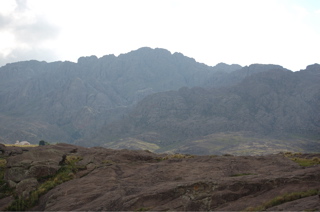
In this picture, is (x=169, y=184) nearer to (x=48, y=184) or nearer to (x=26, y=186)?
(x=48, y=184)

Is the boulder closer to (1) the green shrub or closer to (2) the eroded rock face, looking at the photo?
(2) the eroded rock face

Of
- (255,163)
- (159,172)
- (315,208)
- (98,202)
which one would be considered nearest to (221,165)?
(255,163)

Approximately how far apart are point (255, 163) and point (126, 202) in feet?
53.7

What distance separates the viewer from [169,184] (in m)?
22.6

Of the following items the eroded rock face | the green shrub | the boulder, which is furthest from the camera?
the boulder

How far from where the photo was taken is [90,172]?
3212cm

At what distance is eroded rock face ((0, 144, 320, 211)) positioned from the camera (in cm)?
1852

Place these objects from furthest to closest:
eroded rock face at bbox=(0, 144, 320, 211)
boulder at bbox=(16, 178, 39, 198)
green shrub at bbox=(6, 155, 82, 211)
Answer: boulder at bbox=(16, 178, 39, 198)
green shrub at bbox=(6, 155, 82, 211)
eroded rock face at bbox=(0, 144, 320, 211)

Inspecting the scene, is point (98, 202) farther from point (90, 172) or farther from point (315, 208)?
point (315, 208)

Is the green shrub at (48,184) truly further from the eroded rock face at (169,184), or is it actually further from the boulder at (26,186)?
the eroded rock face at (169,184)

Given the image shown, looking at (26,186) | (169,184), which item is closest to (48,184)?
(26,186)

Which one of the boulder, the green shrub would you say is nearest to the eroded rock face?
the boulder

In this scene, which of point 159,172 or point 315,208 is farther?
point 159,172

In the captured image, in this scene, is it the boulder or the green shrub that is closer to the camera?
the green shrub
